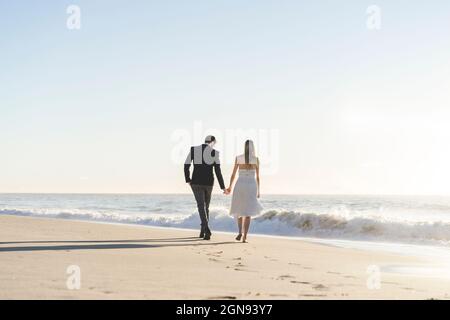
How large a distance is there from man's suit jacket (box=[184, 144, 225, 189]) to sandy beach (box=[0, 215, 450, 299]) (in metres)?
1.89

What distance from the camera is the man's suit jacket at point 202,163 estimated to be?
1101 centimetres

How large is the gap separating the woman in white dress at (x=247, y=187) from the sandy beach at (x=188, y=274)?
1601mm

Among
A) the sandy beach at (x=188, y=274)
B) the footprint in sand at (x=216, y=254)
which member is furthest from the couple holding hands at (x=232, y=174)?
the footprint in sand at (x=216, y=254)

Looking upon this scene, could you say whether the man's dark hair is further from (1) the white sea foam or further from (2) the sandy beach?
(1) the white sea foam

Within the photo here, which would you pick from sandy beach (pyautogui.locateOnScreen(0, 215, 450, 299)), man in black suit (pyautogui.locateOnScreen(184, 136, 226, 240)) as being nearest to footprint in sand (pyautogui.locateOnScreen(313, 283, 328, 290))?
sandy beach (pyautogui.locateOnScreen(0, 215, 450, 299))

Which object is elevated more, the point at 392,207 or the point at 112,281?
the point at 112,281

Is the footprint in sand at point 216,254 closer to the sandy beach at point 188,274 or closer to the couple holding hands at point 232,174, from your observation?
the sandy beach at point 188,274

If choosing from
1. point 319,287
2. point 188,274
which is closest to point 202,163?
point 188,274

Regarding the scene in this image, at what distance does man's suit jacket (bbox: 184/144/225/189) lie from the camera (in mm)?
11008

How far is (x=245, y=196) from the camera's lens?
11125 millimetres
